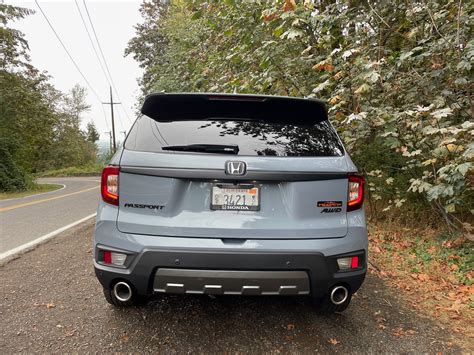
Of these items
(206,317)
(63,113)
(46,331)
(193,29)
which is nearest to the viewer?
(46,331)

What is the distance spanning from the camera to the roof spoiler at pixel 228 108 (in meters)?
2.55

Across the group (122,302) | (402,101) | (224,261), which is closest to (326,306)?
(224,261)

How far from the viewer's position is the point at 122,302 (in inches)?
106

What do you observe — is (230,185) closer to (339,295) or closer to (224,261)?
(224,261)

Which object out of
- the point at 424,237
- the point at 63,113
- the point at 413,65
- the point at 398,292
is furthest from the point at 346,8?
the point at 63,113

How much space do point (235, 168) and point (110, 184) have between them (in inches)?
34.2

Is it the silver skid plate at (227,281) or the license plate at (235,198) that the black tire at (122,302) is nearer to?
the silver skid plate at (227,281)

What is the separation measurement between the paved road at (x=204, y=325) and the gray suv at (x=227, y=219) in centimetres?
44

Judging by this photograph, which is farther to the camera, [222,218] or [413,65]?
[413,65]

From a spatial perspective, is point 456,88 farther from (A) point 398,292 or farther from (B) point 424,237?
(A) point 398,292

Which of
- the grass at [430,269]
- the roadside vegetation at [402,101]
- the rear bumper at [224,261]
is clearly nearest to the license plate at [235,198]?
the rear bumper at [224,261]

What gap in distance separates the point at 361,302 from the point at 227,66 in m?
6.52

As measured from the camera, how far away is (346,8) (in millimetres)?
4883

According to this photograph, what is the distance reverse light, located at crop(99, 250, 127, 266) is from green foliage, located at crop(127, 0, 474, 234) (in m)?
2.72
